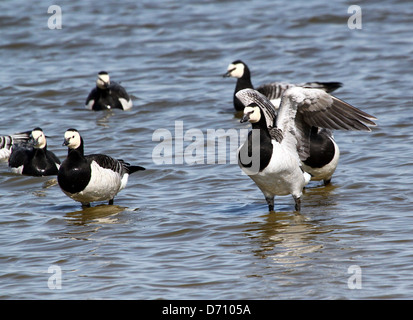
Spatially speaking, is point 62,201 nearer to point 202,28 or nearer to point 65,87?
point 65,87

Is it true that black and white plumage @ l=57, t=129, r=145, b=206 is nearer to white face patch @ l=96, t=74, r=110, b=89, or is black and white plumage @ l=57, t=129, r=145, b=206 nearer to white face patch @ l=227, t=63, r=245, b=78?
white face patch @ l=96, t=74, r=110, b=89

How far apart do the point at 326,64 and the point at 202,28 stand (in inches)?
194

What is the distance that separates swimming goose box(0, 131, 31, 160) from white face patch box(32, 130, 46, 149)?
0.83 metres

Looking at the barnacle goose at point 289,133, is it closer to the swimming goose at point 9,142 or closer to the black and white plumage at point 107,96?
the swimming goose at point 9,142

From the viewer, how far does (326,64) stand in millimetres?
16828

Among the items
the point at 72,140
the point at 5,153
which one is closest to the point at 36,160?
the point at 5,153

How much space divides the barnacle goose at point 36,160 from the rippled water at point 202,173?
18 centimetres

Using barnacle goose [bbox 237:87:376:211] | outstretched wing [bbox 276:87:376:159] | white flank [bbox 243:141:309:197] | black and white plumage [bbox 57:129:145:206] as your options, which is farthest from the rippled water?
outstretched wing [bbox 276:87:376:159]

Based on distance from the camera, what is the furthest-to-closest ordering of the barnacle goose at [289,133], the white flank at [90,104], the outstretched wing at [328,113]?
the white flank at [90,104], the outstretched wing at [328,113], the barnacle goose at [289,133]

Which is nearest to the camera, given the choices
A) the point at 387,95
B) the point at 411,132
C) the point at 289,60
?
the point at 411,132

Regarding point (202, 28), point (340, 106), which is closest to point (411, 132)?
point (340, 106)

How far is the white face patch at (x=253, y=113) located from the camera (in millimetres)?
7959

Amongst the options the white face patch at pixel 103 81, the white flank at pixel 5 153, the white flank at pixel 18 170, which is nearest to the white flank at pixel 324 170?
the white flank at pixel 18 170

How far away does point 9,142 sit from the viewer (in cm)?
1184
